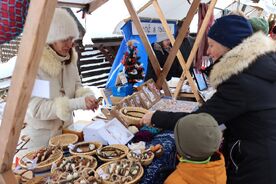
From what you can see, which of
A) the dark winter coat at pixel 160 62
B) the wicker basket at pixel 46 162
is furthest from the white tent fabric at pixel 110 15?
the wicker basket at pixel 46 162

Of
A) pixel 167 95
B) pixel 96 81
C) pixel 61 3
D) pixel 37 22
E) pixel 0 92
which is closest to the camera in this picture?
pixel 37 22

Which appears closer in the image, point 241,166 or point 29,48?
point 29,48

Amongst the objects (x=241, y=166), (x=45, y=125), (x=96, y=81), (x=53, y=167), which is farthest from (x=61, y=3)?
(x=96, y=81)

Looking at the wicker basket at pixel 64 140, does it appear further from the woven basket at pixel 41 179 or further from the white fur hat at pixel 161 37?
the white fur hat at pixel 161 37

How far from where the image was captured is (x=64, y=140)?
1.71 m

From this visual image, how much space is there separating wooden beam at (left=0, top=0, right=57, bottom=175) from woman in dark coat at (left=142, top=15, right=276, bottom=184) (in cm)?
95

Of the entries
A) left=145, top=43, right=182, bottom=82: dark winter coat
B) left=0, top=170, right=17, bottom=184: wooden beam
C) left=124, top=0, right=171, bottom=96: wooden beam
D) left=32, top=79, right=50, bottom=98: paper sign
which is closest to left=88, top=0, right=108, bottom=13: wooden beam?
left=124, top=0, right=171, bottom=96: wooden beam

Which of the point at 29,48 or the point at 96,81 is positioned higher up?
the point at 29,48

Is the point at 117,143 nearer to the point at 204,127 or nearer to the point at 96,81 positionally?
the point at 204,127

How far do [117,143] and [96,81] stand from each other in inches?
197

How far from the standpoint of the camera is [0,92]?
442cm

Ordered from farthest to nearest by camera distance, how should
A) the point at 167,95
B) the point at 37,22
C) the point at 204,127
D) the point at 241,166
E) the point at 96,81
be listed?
1. the point at 96,81
2. the point at 167,95
3. the point at 241,166
4. the point at 204,127
5. the point at 37,22

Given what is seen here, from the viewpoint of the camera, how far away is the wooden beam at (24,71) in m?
0.77

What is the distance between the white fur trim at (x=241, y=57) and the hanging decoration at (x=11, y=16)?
989 millimetres
